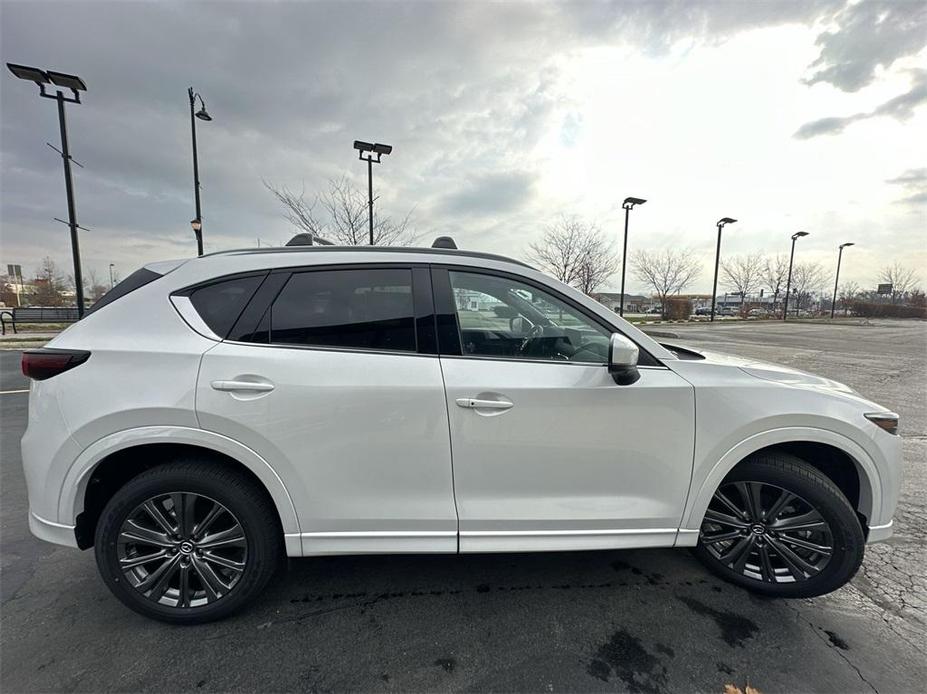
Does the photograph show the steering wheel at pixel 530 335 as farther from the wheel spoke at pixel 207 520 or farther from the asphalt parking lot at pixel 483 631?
the wheel spoke at pixel 207 520

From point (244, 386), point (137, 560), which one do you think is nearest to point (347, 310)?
point (244, 386)

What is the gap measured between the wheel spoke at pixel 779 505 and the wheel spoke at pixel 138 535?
10.8ft

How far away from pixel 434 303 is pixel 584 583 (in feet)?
6.30

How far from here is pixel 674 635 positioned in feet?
6.97

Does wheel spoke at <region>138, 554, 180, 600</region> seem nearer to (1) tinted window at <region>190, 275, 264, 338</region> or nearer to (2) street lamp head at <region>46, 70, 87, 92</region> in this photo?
(1) tinted window at <region>190, 275, 264, 338</region>

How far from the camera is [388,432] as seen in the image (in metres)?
2.06

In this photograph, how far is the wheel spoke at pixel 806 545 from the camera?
2277 mm


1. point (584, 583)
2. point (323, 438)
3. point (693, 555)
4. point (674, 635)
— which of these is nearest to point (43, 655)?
point (323, 438)

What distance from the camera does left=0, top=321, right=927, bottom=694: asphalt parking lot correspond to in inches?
73.9

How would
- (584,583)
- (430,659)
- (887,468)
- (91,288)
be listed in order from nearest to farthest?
(430,659) < (887,468) < (584,583) < (91,288)

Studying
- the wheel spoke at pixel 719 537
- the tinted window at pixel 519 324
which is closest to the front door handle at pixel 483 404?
the tinted window at pixel 519 324

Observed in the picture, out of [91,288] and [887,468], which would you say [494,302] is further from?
[91,288]

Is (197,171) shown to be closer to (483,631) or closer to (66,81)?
(66,81)

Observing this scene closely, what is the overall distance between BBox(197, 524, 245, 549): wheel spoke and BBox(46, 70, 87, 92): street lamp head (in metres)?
15.3
